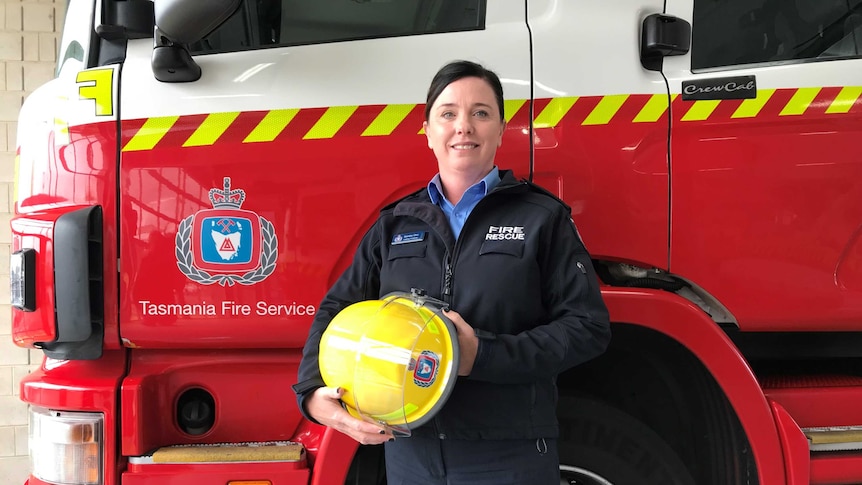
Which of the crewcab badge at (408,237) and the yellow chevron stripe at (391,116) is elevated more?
the yellow chevron stripe at (391,116)

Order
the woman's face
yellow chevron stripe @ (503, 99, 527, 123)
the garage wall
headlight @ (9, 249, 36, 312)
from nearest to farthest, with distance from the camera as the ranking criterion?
1. the woman's face
2. headlight @ (9, 249, 36, 312)
3. yellow chevron stripe @ (503, 99, 527, 123)
4. the garage wall

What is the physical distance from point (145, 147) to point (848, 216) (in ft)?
6.42

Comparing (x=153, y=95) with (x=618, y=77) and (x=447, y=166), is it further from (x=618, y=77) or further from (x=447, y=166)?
(x=618, y=77)

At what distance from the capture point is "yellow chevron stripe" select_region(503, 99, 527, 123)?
1.84m

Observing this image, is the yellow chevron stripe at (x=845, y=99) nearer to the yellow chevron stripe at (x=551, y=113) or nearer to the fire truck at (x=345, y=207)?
the fire truck at (x=345, y=207)

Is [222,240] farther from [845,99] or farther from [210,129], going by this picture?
[845,99]

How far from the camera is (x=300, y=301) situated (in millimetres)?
1822

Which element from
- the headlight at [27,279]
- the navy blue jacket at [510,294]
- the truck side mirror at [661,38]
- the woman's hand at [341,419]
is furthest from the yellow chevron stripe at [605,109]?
the headlight at [27,279]

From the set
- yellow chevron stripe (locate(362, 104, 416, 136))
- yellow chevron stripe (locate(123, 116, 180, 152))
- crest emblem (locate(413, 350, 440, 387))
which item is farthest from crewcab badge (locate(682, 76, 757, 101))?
yellow chevron stripe (locate(123, 116, 180, 152))

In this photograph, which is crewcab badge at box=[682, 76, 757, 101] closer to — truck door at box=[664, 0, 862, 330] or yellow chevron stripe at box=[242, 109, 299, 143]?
truck door at box=[664, 0, 862, 330]

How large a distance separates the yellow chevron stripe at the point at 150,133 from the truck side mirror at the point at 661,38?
1324mm

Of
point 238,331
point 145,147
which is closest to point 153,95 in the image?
point 145,147

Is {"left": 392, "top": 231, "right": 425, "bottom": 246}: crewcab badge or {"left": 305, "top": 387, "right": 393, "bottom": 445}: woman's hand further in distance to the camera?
{"left": 392, "top": 231, "right": 425, "bottom": 246}: crewcab badge

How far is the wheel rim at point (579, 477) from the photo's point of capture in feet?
6.13
